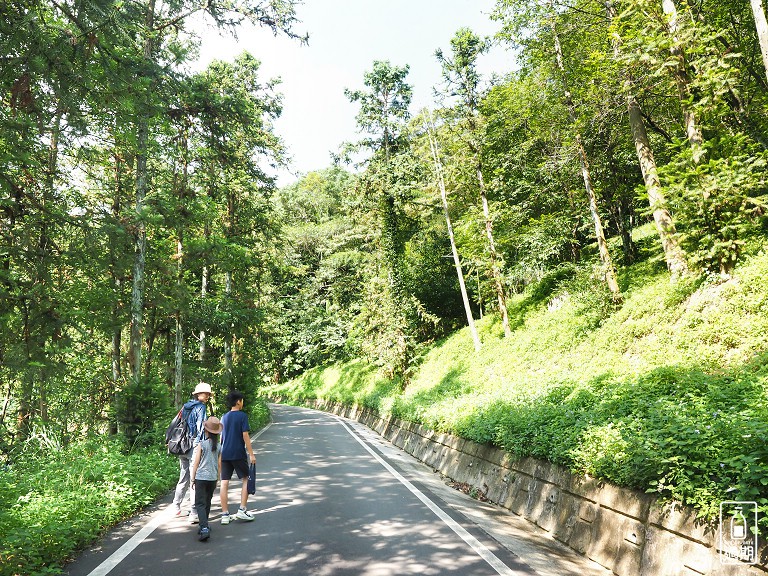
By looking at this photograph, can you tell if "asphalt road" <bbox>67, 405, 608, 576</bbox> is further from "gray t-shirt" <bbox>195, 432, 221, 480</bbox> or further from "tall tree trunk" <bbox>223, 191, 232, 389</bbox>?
"tall tree trunk" <bbox>223, 191, 232, 389</bbox>

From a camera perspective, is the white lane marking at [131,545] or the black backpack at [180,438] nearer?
the white lane marking at [131,545]

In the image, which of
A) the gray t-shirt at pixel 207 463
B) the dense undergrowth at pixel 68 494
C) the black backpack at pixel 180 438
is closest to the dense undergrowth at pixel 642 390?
the gray t-shirt at pixel 207 463

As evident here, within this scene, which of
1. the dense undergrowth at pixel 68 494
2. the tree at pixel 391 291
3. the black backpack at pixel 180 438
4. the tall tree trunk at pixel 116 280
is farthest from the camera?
the tree at pixel 391 291

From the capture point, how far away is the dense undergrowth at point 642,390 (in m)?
4.41

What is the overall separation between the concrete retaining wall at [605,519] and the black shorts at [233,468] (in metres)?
4.39

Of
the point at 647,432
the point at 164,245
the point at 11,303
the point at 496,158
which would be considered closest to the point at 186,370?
the point at 164,245

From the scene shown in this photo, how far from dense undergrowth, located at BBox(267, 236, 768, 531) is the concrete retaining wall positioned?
0.63ft

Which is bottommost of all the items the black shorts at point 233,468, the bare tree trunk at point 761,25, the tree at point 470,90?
the black shorts at point 233,468

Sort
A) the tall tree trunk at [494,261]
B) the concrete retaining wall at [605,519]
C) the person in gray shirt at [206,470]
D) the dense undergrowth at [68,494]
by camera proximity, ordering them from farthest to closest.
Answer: the tall tree trunk at [494,261] → the person in gray shirt at [206,470] → the dense undergrowth at [68,494] → the concrete retaining wall at [605,519]

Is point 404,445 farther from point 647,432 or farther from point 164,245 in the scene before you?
point 647,432

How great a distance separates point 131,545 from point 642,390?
772cm

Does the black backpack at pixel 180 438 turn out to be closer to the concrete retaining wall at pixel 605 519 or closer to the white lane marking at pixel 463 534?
the white lane marking at pixel 463 534

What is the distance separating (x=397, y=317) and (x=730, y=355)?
742 inches

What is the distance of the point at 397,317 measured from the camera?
86.0 ft
